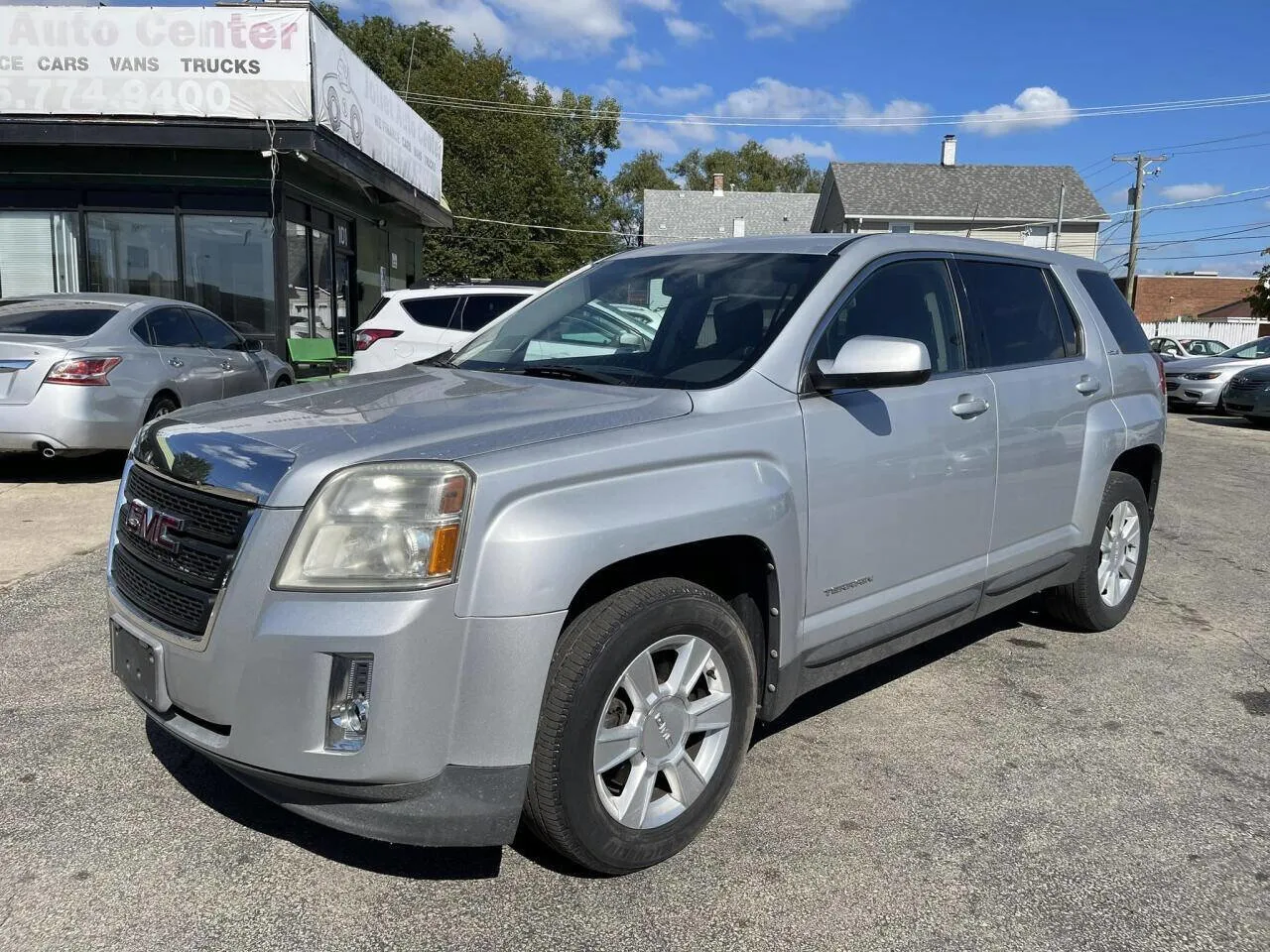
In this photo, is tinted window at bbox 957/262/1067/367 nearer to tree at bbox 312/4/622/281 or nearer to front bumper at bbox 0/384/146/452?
front bumper at bbox 0/384/146/452

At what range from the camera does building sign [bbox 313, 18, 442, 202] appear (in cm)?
1294

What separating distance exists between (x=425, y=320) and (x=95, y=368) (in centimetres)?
319

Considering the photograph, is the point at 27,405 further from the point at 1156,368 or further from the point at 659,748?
the point at 1156,368

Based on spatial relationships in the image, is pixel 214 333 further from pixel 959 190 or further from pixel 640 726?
pixel 959 190

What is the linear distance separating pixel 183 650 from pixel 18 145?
46.2 feet

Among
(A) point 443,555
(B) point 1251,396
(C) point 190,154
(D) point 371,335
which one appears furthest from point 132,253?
(B) point 1251,396

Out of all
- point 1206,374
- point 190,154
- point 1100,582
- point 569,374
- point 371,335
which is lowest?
point 1100,582

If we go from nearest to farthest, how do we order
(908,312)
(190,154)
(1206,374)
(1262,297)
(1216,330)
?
(908,312)
(190,154)
(1206,374)
(1262,297)
(1216,330)

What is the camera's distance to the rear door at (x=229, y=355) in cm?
926

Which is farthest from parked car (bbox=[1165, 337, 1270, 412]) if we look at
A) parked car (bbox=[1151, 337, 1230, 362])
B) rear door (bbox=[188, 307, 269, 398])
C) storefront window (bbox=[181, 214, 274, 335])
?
rear door (bbox=[188, 307, 269, 398])

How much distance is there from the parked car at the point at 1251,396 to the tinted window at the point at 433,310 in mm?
13366

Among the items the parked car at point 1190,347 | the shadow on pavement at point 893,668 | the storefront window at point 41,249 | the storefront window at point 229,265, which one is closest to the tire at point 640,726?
the shadow on pavement at point 893,668

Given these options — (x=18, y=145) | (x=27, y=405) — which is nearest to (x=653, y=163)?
(x=18, y=145)

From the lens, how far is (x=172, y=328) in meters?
8.76
